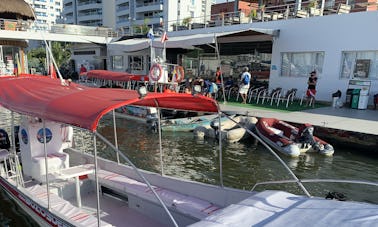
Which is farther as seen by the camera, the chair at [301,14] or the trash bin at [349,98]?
the chair at [301,14]

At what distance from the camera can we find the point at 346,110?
547 inches

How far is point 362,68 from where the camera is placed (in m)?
14.6

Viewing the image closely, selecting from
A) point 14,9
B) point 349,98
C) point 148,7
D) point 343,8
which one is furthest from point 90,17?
point 349,98

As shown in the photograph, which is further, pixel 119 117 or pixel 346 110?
pixel 119 117

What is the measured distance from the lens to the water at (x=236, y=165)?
746cm

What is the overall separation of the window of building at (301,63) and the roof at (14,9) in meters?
24.2

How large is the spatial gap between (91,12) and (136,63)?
53.4 m

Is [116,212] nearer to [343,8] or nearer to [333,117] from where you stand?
[333,117]

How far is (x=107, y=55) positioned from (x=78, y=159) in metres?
25.6

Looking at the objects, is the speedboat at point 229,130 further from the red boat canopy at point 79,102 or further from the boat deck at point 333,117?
the red boat canopy at point 79,102

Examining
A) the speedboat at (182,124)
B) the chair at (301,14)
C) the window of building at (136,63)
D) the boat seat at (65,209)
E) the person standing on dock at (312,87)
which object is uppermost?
the chair at (301,14)

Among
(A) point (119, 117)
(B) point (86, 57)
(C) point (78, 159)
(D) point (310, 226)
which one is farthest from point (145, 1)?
(D) point (310, 226)

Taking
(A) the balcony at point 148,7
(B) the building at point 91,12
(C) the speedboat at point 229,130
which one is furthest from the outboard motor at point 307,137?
(B) the building at point 91,12

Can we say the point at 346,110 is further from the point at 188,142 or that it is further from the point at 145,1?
the point at 145,1
